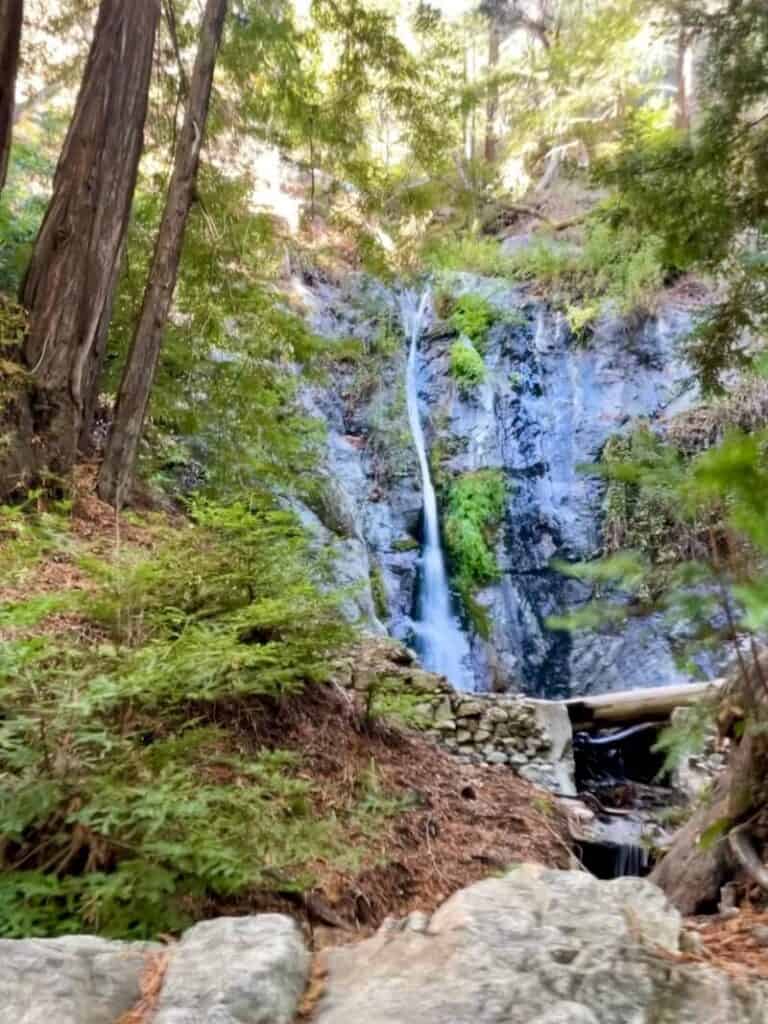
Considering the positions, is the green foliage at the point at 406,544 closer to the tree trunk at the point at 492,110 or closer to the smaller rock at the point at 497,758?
the smaller rock at the point at 497,758

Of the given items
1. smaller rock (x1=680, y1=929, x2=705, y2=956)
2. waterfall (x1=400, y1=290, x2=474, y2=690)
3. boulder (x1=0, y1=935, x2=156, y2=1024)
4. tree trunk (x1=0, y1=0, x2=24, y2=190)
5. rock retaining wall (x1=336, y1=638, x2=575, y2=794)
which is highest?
tree trunk (x1=0, y1=0, x2=24, y2=190)

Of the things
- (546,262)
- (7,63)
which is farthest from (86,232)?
(546,262)

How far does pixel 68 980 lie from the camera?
1242mm

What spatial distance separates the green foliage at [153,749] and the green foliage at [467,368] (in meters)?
9.85

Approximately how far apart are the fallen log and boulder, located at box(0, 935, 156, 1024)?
5.94 metres

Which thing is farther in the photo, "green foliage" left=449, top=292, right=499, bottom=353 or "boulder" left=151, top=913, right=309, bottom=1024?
"green foliage" left=449, top=292, right=499, bottom=353

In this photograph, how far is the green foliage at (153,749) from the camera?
173cm

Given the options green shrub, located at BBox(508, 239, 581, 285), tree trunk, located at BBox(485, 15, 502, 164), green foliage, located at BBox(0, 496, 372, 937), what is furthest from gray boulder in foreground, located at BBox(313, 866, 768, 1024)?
green shrub, located at BBox(508, 239, 581, 285)

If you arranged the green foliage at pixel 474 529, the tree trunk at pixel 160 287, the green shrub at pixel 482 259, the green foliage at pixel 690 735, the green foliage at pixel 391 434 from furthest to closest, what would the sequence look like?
the green shrub at pixel 482 259, the green foliage at pixel 391 434, the green foliage at pixel 474 529, the tree trunk at pixel 160 287, the green foliage at pixel 690 735

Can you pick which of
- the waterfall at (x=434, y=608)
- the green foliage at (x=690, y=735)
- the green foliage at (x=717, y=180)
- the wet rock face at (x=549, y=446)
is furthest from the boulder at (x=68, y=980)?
the wet rock face at (x=549, y=446)

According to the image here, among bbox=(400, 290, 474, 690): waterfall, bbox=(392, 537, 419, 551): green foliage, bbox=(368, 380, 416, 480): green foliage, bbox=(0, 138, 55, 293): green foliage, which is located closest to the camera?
bbox=(0, 138, 55, 293): green foliage

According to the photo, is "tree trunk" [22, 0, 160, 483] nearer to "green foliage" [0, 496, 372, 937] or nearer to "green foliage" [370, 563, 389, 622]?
"green foliage" [0, 496, 372, 937]

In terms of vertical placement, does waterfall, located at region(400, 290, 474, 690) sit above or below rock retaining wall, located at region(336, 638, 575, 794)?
above

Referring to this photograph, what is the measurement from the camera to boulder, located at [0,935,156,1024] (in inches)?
45.6
